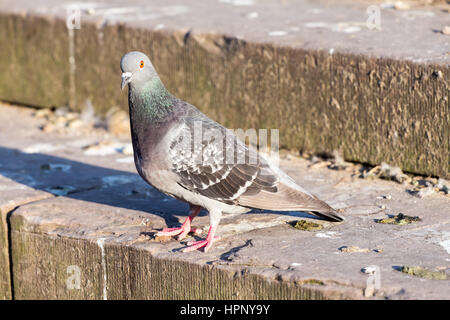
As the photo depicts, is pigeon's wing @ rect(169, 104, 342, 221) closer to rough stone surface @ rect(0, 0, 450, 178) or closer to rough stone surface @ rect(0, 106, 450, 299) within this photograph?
rough stone surface @ rect(0, 106, 450, 299)

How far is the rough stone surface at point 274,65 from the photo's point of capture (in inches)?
197

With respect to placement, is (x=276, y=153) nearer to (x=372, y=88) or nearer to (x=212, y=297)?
(x=372, y=88)

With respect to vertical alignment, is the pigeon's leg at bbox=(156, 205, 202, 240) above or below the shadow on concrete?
above

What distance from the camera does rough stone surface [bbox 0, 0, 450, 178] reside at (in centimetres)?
501

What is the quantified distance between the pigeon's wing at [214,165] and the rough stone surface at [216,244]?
306mm

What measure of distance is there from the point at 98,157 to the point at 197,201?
2018 mm

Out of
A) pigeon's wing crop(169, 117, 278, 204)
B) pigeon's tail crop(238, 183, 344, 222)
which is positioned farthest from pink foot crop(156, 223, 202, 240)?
pigeon's tail crop(238, 183, 344, 222)

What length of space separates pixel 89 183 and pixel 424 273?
2.69 m

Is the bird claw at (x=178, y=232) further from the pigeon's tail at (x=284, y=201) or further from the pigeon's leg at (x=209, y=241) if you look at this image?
the pigeon's tail at (x=284, y=201)

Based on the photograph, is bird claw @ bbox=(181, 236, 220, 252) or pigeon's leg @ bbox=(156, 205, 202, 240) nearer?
bird claw @ bbox=(181, 236, 220, 252)

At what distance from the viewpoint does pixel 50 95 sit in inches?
290

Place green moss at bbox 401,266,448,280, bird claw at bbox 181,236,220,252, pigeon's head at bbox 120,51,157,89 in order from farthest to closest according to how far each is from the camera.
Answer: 1. pigeon's head at bbox 120,51,157,89
2. bird claw at bbox 181,236,220,252
3. green moss at bbox 401,266,448,280

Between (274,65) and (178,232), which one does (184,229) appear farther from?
(274,65)

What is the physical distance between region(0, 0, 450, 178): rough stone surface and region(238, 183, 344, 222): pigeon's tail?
4.09 feet
